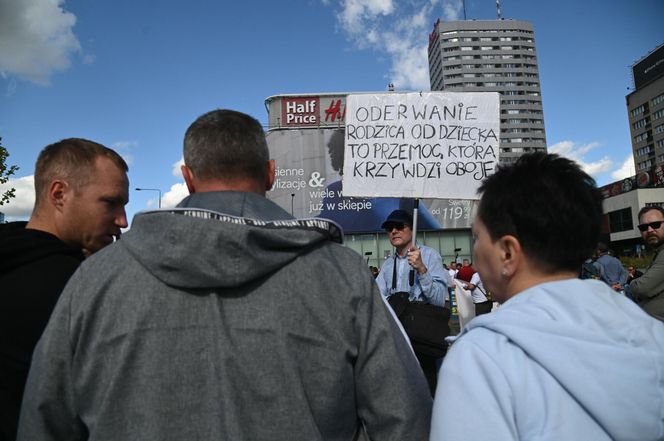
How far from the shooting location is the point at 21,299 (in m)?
1.60

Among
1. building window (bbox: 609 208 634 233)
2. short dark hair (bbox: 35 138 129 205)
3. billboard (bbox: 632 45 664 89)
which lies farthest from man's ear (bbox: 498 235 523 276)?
billboard (bbox: 632 45 664 89)

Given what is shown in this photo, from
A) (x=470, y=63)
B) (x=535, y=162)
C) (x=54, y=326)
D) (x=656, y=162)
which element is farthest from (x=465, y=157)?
(x=470, y=63)

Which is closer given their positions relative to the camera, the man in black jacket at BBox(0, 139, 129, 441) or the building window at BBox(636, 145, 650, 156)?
the man in black jacket at BBox(0, 139, 129, 441)

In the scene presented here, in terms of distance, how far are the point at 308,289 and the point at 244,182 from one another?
412 mm

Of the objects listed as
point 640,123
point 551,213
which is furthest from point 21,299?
point 640,123

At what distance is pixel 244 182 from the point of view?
146cm

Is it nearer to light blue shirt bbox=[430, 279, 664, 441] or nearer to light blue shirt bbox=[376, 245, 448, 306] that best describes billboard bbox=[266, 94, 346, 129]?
light blue shirt bbox=[376, 245, 448, 306]

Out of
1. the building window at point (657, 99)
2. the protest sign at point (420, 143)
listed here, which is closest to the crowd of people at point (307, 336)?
the protest sign at point (420, 143)

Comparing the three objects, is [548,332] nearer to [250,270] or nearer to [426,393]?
[426,393]

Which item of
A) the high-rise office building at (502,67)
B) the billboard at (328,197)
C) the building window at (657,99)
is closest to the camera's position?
the billboard at (328,197)

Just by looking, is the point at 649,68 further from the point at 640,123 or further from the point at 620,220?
the point at 620,220

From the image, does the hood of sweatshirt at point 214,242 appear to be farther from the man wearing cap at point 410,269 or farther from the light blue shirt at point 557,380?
the man wearing cap at point 410,269

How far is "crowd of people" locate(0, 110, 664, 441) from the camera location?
1.11 metres

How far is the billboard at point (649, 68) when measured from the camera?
96.3 meters
